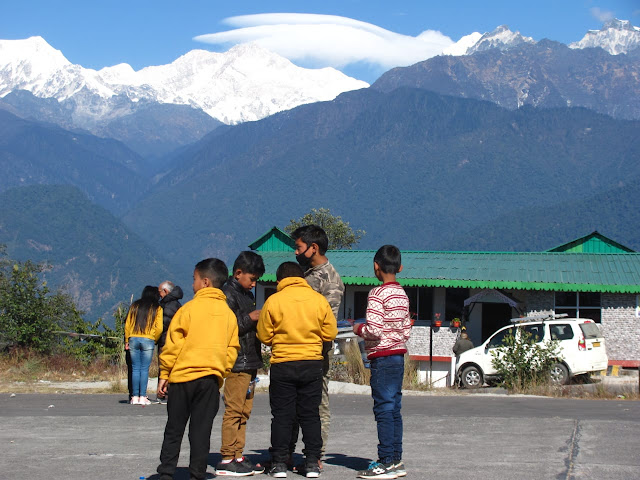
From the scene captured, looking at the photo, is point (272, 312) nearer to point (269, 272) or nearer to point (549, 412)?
point (549, 412)

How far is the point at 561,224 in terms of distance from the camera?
474 ft

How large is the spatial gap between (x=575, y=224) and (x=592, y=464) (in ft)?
466

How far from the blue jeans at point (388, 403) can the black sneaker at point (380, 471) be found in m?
0.05

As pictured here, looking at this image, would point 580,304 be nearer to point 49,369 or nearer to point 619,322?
point 619,322

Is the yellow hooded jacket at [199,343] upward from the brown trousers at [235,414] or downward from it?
upward

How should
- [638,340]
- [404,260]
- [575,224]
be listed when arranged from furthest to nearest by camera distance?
[575,224]
[404,260]
[638,340]

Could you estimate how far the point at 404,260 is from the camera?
28125mm

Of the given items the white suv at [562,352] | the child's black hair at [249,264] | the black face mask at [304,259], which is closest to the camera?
the child's black hair at [249,264]

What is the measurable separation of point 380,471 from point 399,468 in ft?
0.61

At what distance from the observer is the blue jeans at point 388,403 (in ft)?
21.1

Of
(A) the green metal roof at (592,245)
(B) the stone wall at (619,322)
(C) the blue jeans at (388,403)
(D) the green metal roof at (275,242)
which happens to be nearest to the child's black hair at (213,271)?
(C) the blue jeans at (388,403)

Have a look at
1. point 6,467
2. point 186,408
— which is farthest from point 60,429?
point 186,408

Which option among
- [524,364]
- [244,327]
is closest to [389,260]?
[244,327]

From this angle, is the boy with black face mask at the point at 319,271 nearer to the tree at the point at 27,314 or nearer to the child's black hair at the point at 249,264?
the child's black hair at the point at 249,264
